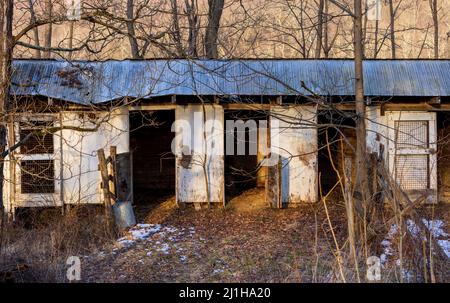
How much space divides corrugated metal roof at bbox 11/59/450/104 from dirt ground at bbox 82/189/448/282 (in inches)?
102

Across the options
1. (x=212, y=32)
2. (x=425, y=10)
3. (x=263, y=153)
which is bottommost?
(x=263, y=153)

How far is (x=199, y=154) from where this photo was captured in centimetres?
1109

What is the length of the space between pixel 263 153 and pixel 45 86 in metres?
6.15

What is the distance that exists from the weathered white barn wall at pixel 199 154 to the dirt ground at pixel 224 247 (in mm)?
442

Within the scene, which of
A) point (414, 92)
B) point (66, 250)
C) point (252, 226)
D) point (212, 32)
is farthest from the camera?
point (212, 32)

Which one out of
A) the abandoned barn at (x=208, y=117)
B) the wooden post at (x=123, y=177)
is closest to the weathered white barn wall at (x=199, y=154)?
the abandoned barn at (x=208, y=117)

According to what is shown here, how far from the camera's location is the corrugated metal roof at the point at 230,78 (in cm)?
1033

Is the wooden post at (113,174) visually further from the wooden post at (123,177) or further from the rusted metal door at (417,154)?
the rusted metal door at (417,154)

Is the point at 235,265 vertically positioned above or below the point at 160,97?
below

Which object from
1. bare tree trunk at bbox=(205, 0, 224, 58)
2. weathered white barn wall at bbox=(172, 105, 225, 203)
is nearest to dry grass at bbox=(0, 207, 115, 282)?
weathered white barn wall at bbox=(172, 105, 225, 203)
